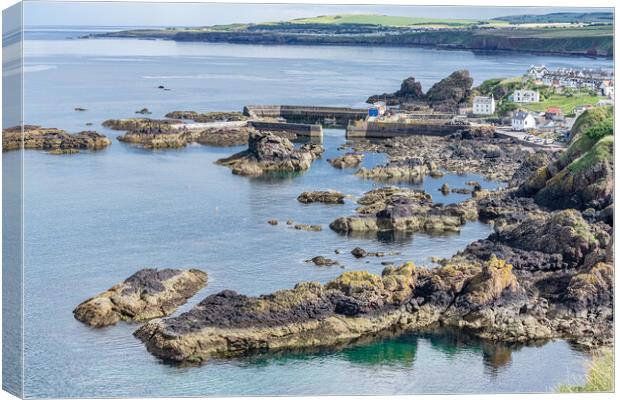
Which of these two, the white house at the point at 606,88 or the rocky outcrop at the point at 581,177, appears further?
the white house at the point at 606,88

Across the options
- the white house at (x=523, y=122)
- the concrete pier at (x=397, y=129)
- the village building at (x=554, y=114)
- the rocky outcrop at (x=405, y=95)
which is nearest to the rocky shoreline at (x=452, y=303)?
the village building at (x=554, y=114)

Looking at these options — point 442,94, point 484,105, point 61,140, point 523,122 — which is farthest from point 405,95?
point 61,140

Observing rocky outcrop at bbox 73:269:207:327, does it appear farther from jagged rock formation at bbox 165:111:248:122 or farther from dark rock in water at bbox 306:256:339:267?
jagged rock formation at bbox 165:111:248:122

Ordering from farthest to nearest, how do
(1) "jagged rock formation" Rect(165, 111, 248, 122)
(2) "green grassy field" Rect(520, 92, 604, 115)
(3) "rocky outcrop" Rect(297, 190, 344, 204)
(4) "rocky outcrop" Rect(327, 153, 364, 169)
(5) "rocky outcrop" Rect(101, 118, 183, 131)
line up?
(1) "jagged rock formation" Rect(165, 111, 248, 122)
(5) "rocky outcrop" Rect(101, 118, 183, 131)
(2) "green grassy field" Rect(520, 92, 604, 115)
(4) "rocky outcrop" Rect(327, 153, 364, 169)
(3) "rocky outcrop" Rect(297, 190, 344, 204)

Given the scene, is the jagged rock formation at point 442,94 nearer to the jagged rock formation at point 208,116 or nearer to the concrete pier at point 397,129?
the concrete pier at point 397,129

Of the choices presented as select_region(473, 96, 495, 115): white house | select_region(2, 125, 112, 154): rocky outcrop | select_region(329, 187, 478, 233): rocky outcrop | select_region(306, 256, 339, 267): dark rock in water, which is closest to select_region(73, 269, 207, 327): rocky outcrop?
select_region(306, 256, 339, 267): dark rock in water

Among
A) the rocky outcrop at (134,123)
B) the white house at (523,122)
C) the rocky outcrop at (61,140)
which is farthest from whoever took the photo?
the rocky outcrop at (134,123)
